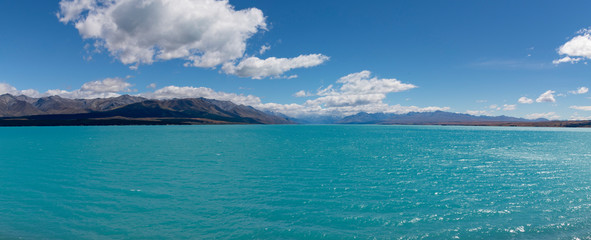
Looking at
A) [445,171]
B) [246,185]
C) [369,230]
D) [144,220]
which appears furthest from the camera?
[445,171]

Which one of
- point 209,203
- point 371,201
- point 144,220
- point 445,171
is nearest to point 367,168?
point 445,171

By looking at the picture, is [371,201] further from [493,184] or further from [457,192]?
[493,184]

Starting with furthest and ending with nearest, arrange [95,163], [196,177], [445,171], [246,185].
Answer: [95,163], [445,171], [196,177], [246,185]

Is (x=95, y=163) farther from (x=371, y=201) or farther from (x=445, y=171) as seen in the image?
(x=445, y=171)

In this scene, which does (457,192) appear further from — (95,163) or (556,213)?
(95,163)

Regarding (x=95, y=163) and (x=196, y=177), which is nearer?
(x=196, y=177)

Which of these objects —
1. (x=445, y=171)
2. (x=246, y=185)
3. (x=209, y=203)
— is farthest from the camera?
(x=445, y=171)

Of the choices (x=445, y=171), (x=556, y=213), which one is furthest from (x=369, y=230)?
(x=445, y=171)

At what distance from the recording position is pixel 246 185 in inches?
1364

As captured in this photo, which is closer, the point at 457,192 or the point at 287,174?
the point at 457,192

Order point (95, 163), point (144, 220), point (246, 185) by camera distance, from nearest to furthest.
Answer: point (144, 220) → point (246, 185) → point (95, 163)

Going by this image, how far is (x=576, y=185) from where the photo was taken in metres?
34.9

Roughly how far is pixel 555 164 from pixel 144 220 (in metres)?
69.1

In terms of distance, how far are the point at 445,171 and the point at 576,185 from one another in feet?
49.3
